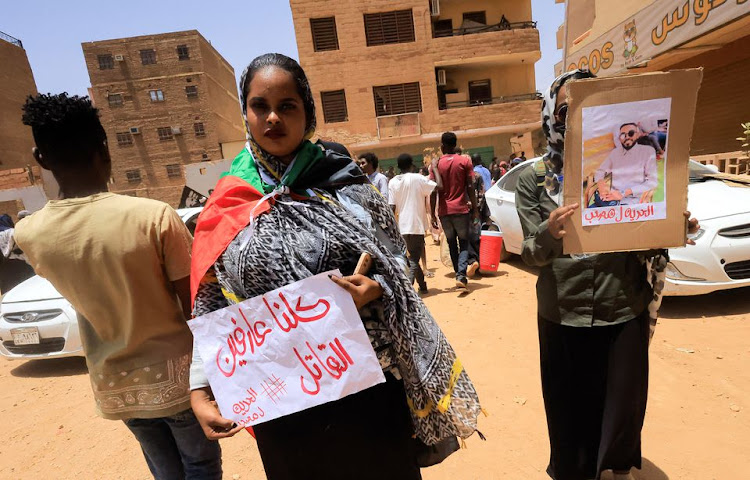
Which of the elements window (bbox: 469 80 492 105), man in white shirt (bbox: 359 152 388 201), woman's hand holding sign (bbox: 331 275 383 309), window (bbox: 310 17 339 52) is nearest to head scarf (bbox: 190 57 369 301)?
woman's hand holding sign (bbox: 331 275 383 309)

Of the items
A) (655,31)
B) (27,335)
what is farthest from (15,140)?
(655,31)

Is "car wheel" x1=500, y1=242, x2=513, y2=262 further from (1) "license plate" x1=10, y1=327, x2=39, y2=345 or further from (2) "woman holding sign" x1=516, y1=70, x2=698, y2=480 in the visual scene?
(1) "license plate" x1=10, y1=327, x2=39, y2=345

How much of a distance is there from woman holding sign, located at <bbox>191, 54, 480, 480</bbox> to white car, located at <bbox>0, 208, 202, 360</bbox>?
434cm

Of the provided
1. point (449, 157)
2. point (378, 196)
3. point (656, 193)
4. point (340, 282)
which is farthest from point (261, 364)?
point (449, 157)

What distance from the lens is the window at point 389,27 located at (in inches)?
825

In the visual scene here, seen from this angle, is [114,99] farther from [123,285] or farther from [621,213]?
[621,213]

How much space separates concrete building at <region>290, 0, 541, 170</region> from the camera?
20.6 metres

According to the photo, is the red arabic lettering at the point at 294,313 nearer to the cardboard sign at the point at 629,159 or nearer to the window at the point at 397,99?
the cardboard sign at the point at 629,159

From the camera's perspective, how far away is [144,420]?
1666mm

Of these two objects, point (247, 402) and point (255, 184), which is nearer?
point (247, 402)

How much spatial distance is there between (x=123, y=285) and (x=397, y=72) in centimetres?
2124

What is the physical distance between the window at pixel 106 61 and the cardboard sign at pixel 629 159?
3725cm

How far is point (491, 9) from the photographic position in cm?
2258

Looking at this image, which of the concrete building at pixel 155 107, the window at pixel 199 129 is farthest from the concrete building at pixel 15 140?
the window at pixel 199 129
